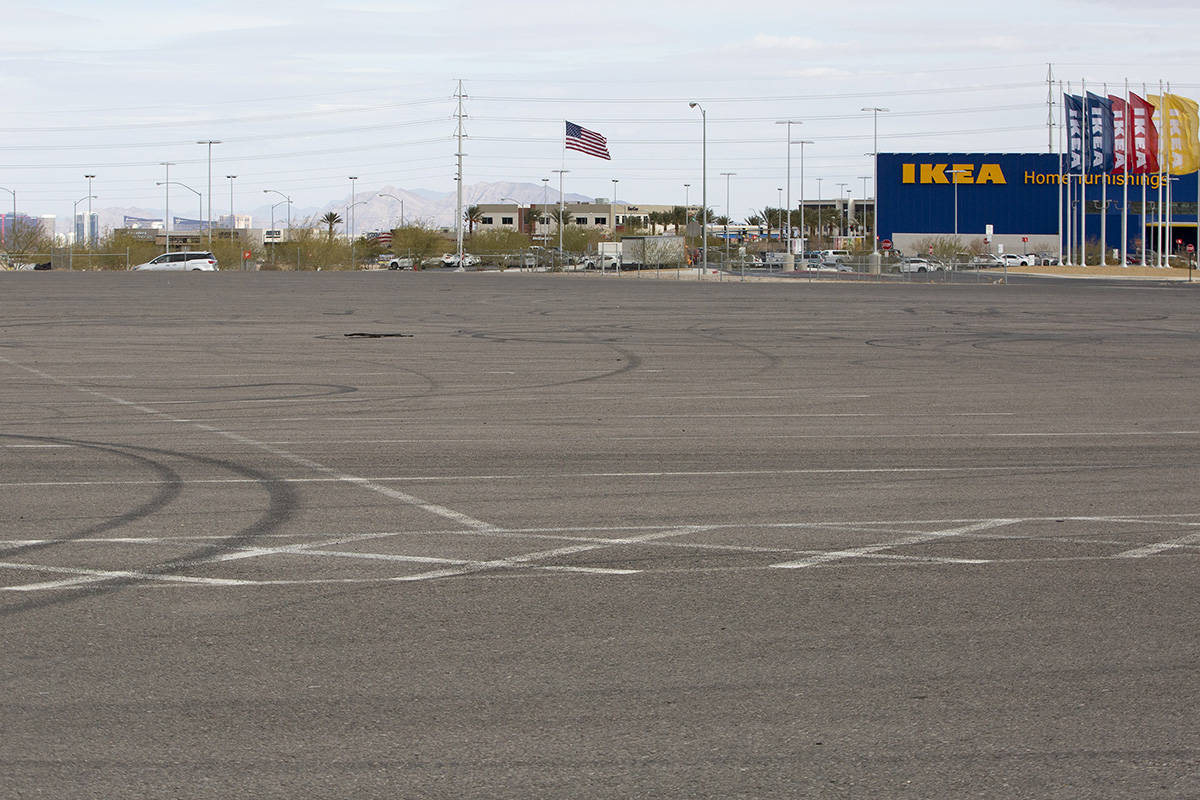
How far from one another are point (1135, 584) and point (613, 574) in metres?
2.84

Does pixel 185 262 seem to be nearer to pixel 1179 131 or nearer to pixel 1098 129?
pixel 1098 129

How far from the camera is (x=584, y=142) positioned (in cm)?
8031

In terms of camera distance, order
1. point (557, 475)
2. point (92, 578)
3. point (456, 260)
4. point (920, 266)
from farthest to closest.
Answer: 1. point (456, 260)
2. point (920, 266)
3. point (557, 475)
4. point (92, 578)

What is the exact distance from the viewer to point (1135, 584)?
25.3 feet

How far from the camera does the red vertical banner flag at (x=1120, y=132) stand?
267 feet

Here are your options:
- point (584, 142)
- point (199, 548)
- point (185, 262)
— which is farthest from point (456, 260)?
point (199, 548)

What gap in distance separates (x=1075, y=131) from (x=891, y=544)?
7812cm

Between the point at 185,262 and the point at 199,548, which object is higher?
the point at 185,262

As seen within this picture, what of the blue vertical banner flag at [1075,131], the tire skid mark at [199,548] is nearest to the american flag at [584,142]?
the blue vertical banner flag at [1075,131]

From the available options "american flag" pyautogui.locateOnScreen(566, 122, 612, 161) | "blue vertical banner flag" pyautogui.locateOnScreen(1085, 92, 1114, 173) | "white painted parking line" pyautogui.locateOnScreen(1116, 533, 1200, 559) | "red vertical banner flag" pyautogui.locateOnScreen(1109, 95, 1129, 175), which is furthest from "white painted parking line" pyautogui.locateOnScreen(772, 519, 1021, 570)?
"red vertical banner flag" pyautogui.locateOnScreen(1109, 95, 1129, 175)

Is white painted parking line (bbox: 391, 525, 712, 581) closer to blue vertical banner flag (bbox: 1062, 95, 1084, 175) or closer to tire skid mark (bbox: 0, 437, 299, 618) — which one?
tire skid mark (bbox: 0, 437, 299, 618)

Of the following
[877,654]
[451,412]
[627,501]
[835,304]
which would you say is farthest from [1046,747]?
[835,304]

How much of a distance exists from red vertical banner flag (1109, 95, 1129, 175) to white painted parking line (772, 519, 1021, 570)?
78.1 metres

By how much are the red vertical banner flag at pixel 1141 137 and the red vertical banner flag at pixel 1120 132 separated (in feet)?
0.75
